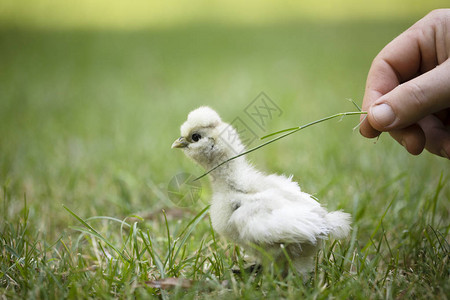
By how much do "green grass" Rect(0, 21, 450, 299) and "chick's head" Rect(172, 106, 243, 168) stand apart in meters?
0.33

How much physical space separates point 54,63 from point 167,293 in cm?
676

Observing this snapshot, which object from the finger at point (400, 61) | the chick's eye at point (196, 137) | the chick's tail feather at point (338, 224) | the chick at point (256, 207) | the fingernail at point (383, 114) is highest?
the finger at point (400, 61)

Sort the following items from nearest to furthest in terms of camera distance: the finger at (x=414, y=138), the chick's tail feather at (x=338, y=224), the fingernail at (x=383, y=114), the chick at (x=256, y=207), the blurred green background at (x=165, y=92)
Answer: the chick at (x=256, y=207)
the chick's tail feather at (x=338, y=224)
the fingernail at (x=383, y=114)
the finger at (x=414, y=138)
the blurred green background at (x=165, y=92)

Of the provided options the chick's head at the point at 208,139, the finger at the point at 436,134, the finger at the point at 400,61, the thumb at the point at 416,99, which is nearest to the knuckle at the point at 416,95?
the thumb at the point at 416,99

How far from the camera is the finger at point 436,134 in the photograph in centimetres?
226

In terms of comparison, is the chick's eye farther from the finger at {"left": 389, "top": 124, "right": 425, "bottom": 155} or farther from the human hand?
the finger at {"left": 389, "top": 124, "right": 425, "bottom": 155}

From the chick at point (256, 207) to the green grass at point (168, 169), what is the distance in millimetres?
119

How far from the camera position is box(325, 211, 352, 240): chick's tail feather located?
1.74 metres

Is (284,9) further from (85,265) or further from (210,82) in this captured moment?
(85,265)

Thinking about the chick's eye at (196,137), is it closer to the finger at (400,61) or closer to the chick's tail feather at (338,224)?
the chick's tail feather at (338,224)

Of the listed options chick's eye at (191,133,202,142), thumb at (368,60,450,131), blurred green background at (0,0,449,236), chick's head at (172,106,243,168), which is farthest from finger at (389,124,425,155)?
chick's eye at (191,133,202,142)

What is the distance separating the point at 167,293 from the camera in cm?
167

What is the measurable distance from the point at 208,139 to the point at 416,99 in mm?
922

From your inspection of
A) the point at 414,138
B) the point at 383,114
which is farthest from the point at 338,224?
the point at 414,138
